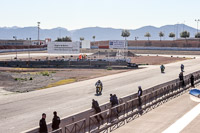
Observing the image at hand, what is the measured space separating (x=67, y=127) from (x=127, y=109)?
615 cm

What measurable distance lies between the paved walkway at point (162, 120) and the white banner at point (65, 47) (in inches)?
2172

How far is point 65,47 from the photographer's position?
79.7m

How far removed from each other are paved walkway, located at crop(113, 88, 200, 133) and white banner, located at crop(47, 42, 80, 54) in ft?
181

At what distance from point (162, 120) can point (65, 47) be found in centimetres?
6179

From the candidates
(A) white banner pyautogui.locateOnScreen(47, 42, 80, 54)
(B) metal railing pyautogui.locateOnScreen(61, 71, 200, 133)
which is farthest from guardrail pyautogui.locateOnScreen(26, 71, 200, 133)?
(A) white banner pyautogui.locateOnScreen(47, 42, 80, 54)

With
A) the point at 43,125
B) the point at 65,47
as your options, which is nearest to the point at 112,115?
the point at 43,125

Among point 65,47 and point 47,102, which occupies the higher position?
point 65,47

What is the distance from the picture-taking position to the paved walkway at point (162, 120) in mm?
17275

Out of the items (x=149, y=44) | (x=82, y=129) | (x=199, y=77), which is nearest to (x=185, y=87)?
(x=199, y=77)

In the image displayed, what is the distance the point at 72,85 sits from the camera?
39000 mm

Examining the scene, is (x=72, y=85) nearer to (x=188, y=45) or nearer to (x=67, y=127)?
(x=67, y=127)

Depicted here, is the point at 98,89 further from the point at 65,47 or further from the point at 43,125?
the point at 65,47

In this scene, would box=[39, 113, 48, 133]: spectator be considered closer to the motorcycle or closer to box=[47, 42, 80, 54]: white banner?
the motorcycle

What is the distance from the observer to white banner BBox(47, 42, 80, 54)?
7881 cm
